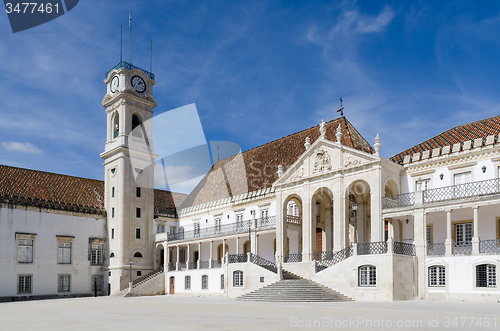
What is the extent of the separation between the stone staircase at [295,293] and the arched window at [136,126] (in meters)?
23.5

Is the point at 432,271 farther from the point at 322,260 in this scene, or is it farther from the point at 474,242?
the point at 322,260

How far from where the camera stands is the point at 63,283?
38.6 m

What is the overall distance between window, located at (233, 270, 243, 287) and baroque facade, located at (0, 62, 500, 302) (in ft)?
0.29

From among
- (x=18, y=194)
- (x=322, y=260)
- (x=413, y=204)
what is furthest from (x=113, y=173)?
(x=413, y=204)

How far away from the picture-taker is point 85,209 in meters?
40.9

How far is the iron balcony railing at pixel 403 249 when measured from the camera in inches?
909

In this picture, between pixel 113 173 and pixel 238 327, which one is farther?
pixel 113 173

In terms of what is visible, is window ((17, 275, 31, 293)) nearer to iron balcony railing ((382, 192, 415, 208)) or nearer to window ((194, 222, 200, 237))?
window ((194, 222, 200, 237))

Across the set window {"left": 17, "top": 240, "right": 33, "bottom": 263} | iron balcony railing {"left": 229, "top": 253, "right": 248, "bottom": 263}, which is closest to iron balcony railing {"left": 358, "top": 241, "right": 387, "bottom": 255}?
iron balcony railing {"left": 229, "top": 253, "right": 248, "bottom": 263}

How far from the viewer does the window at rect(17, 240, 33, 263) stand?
119ft

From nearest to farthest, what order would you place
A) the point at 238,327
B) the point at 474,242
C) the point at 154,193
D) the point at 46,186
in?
the point at 238,327 < the point at 474,242 < the point at 46,186 < the point at 154,193

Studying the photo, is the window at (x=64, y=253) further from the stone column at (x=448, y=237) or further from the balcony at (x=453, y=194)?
the stone column at (x=448, y=237)

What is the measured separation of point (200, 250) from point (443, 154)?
21.1m

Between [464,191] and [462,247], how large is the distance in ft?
9.51
